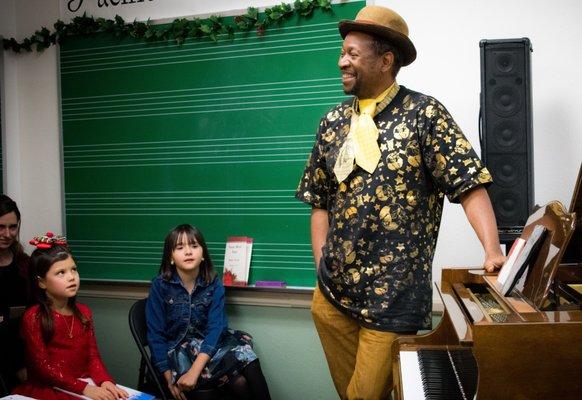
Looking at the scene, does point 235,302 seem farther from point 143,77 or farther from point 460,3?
point 460,3

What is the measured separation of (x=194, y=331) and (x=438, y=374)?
5.16 ft

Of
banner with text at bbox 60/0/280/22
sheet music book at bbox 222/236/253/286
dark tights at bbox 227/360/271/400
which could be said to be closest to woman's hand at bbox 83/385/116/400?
dark tights at bbox 227/360/271/400

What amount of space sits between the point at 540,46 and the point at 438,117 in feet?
3.53

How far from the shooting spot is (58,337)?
2.49 meters

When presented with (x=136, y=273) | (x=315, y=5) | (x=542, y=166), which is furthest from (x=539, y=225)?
(x=136, y=273)

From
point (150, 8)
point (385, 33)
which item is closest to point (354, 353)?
point (385, 33)

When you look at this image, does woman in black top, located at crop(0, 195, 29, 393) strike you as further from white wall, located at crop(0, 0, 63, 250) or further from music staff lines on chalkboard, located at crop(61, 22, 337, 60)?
music staff lines on chalkboard, located at crop(61, 22, 337, 60)

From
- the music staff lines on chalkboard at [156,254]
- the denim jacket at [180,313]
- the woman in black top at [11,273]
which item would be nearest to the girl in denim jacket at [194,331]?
the denim jacket at [180,313]

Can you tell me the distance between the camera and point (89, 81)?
3375 mm

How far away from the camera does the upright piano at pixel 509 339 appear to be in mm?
1110

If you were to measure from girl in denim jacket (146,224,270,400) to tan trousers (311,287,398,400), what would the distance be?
0.77 m

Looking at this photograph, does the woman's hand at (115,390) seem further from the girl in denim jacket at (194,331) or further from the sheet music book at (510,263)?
the sheet music book at (510,263)

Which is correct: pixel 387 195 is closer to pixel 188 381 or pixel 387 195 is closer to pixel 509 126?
pixel 509 126

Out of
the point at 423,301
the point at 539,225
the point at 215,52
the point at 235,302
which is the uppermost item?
the point at 215,52
